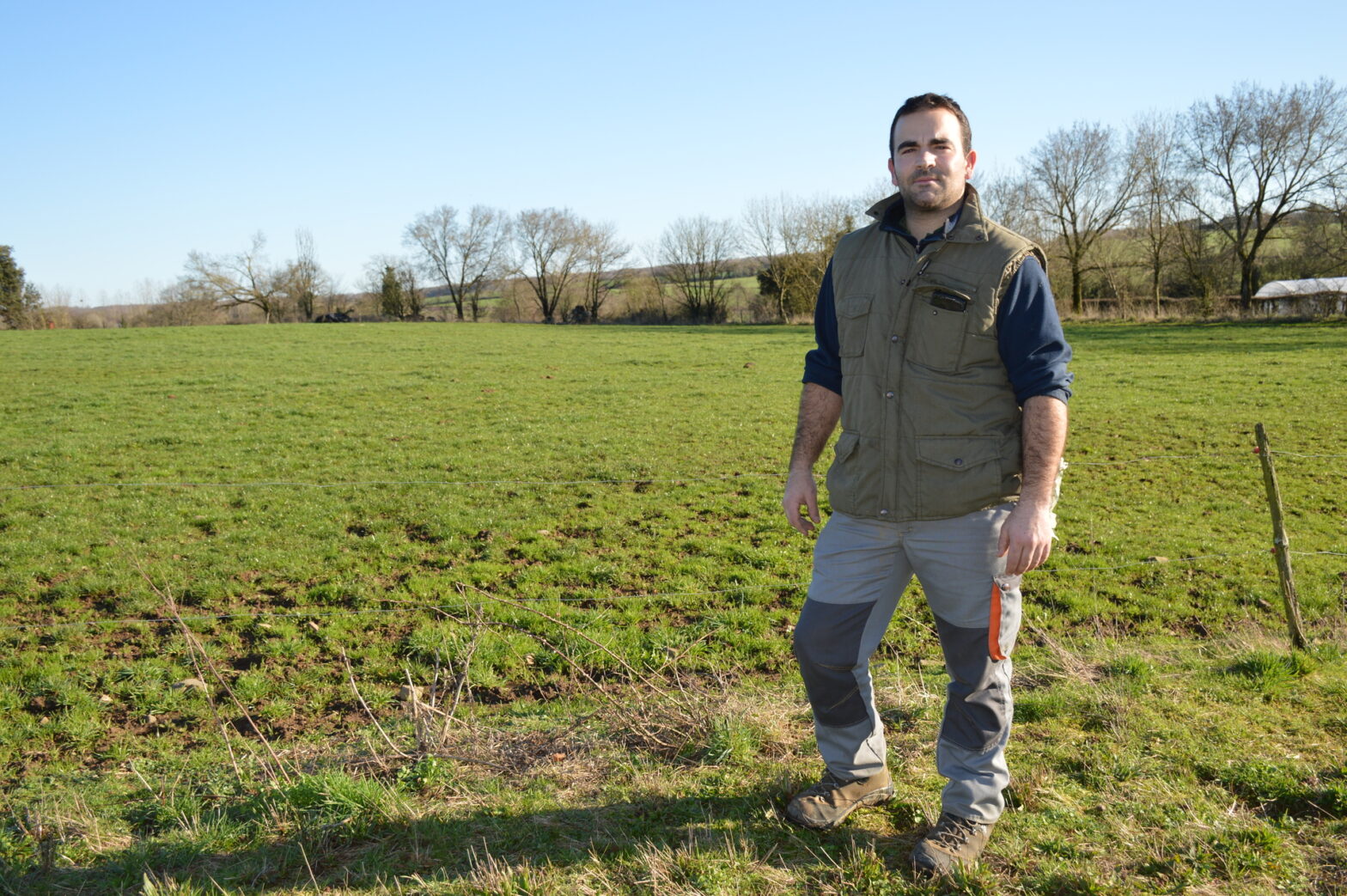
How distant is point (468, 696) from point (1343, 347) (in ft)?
87.6

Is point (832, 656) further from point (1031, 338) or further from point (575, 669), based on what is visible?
point (575, 669)

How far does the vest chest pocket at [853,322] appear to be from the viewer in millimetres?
2877

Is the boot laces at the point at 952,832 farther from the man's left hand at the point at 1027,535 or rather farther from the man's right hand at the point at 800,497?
the man's right hand at the point at 800,497

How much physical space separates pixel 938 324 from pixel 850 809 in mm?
1678

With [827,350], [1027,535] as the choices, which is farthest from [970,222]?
[1027,535]

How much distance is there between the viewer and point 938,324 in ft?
8.98

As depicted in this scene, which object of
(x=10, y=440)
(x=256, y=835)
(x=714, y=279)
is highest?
(x=714, y=279)

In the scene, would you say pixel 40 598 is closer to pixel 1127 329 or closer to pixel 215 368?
pixel 215 368

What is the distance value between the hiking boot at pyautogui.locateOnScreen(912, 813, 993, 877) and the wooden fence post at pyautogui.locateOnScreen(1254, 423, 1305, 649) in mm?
3132

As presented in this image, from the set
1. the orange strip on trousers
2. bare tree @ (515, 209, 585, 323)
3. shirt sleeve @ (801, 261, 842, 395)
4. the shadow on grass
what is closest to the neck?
shirt sleeve @ (801, 261, 842, 395)

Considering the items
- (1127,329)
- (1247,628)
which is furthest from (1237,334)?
(1247,628)

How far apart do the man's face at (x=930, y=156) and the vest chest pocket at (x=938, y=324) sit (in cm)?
28

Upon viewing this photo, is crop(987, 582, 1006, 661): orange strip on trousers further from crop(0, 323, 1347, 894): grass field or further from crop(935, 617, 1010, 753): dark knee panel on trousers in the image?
crop(0, 323, 1347, 894): grass field

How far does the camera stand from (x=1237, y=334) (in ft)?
94.9
